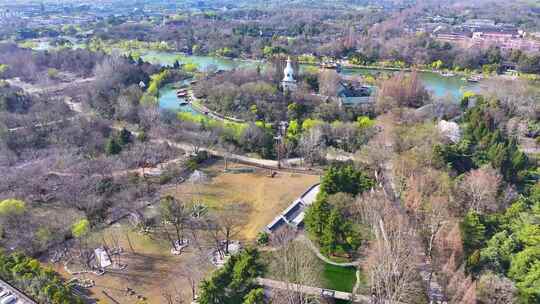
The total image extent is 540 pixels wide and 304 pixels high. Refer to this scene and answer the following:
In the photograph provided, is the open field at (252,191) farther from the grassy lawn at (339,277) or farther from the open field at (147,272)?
the grassy lawn at (339,277)

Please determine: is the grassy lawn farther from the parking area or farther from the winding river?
the winding river

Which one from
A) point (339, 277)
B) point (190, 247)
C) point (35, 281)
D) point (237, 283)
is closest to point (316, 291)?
point (339, 277)

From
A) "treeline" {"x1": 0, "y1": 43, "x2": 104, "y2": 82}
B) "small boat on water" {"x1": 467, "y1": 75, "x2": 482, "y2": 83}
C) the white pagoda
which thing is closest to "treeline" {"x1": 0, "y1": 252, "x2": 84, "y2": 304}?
the white pagoda

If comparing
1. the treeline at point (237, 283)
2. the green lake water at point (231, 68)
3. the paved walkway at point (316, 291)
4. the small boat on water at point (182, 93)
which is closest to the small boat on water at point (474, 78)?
the green lake water at point (231, 68)

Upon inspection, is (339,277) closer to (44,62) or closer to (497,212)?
(497,212)

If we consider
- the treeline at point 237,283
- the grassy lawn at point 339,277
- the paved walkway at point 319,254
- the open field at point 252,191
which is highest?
the treeline at point 237,283

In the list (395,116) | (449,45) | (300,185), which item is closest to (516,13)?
(449,45)

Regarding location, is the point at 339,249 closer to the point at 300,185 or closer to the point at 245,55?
the point at 300,185
